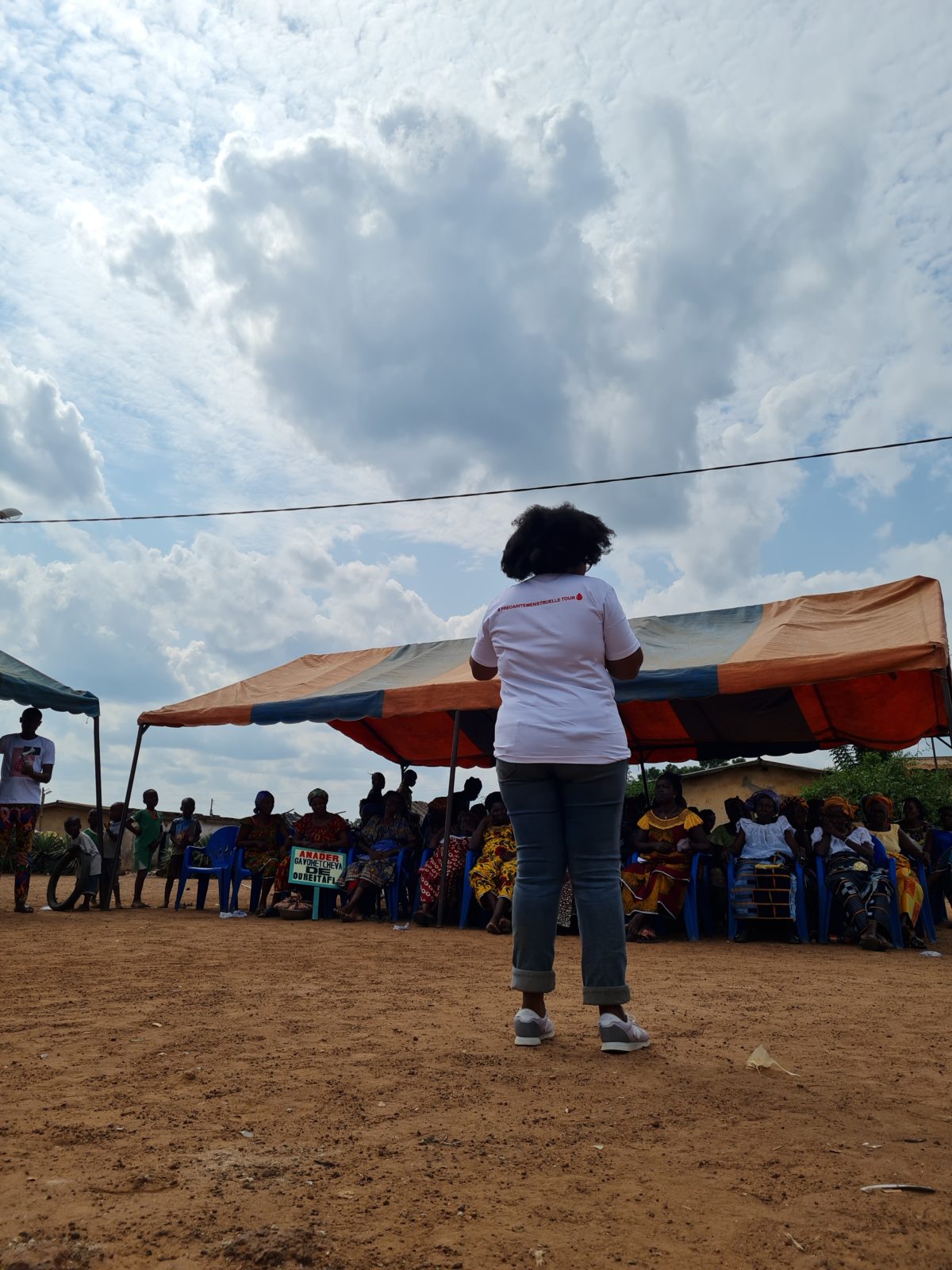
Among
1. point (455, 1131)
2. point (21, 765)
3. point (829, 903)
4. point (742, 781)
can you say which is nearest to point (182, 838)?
point (21, 765)

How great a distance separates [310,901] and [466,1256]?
28.7 ft

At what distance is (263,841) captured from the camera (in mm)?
10586

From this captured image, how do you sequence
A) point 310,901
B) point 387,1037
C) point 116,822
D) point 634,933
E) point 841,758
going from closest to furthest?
point 387,1037 → point 634,933 → point 310,901 → point 116,822 → point 841,758

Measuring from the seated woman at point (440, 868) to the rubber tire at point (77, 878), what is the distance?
141 inches

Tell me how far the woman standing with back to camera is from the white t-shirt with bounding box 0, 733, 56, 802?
22.4ft

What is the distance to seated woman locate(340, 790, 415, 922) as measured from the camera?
9.43 m

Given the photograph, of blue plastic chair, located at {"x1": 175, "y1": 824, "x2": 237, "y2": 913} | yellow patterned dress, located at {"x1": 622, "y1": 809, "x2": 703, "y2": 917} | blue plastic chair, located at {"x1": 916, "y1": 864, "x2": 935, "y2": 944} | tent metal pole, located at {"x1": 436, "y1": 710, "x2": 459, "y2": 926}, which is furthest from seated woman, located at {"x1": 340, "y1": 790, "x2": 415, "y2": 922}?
blue plastic chair, located at {"x1": 916, "y1": 864, "x2": 935, "y2": 944}

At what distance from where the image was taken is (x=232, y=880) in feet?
34.0

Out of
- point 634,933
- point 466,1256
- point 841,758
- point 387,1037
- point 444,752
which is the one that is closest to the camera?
point 466,1256

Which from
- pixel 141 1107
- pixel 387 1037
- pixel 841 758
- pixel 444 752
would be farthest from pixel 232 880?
pixel 841 758

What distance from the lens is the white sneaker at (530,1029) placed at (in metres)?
3.31

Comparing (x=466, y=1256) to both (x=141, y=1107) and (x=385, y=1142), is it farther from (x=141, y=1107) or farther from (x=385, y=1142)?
(x=141, y=1107)

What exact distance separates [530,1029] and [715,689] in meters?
4.71

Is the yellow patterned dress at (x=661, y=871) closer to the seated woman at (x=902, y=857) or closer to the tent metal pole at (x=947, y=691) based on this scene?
the seated woman at (x=902, y=857)
